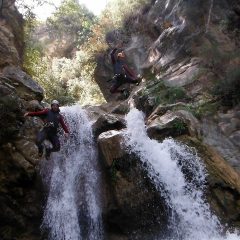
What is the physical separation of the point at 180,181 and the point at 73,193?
3.37m

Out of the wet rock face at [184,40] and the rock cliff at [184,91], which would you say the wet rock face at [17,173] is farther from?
the wet rock face at [184,40]

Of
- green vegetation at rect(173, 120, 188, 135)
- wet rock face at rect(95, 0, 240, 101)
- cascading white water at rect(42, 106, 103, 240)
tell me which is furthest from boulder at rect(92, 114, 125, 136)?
wet rock face at rect(95, 0, 240, 101)

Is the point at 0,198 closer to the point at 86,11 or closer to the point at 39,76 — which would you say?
the point at 39,76

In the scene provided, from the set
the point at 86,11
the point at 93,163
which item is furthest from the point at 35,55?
the point at 86,11

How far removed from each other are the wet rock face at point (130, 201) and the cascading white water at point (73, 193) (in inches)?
22.8

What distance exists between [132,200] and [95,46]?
14.4m

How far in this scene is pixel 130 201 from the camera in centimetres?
1066

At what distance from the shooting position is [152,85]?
1655 centimetres

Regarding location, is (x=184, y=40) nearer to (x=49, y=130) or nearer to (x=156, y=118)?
(x=156, y=118)

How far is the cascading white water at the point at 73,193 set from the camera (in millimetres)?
11102

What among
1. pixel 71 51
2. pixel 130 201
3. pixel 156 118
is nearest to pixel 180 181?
pixel 130 201

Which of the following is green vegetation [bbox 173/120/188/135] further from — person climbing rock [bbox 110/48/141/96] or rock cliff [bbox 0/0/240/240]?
person climbing rock [bbox 110/48/141/96]

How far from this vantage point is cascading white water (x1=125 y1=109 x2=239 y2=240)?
34.1 feet

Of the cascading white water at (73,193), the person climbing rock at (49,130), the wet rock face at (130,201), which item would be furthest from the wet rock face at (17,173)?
the wet rock face at (130,201)
